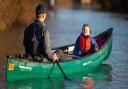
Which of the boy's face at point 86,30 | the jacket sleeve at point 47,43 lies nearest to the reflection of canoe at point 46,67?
the jacket sleeve at point 47,43

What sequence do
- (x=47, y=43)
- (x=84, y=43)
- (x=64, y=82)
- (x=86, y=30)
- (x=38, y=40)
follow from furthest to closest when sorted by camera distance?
(x=84, y=43) → (x=86, y=30) → (x=64, y=82) → (x=38, y=40) → (x=47, y=43)

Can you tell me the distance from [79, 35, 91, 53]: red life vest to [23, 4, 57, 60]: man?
2085 mm

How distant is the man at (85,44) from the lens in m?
16.5

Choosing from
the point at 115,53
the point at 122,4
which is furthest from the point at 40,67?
the point at 122,4

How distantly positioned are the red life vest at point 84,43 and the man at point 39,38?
2085mm

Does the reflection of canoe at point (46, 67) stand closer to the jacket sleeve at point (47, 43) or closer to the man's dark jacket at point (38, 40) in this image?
the jacket sleeve at point (47, 43)

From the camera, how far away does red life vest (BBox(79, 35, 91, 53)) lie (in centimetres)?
1652

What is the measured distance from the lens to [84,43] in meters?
16.6

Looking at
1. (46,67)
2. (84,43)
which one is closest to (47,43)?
(46,67)

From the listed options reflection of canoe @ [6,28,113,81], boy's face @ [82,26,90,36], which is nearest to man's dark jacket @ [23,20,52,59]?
reflection of canoe @ [6,28,113,81]

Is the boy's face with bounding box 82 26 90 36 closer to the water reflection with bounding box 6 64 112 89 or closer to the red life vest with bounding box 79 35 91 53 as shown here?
the red life vest with bounding box 79 35 91 53

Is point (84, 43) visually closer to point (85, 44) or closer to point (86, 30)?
point (85, 44)

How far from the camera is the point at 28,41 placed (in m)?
14.5

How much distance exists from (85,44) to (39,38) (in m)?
2.52
